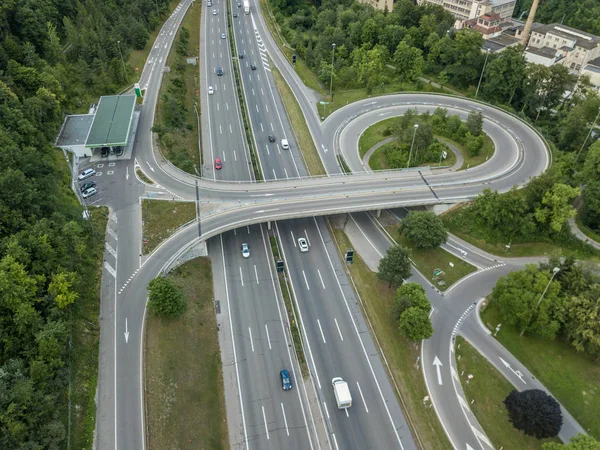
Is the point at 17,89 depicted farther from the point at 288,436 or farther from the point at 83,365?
the point at 288,436

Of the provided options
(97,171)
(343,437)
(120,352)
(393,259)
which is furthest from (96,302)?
(393,259)

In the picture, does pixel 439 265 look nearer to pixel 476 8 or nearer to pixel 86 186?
pixel 86 186

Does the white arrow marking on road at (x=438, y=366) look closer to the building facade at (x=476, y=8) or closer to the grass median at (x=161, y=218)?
the grass median at (x=161, y=218)

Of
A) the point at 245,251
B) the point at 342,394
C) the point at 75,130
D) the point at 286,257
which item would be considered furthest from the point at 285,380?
the point at 75,130

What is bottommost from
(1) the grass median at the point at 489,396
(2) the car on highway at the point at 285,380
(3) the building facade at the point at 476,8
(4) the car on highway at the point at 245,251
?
(2) the car on highway at the point at 285,380

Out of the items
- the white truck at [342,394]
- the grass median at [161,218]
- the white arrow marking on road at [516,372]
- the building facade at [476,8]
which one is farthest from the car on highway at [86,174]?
the building facade at [476,8]
